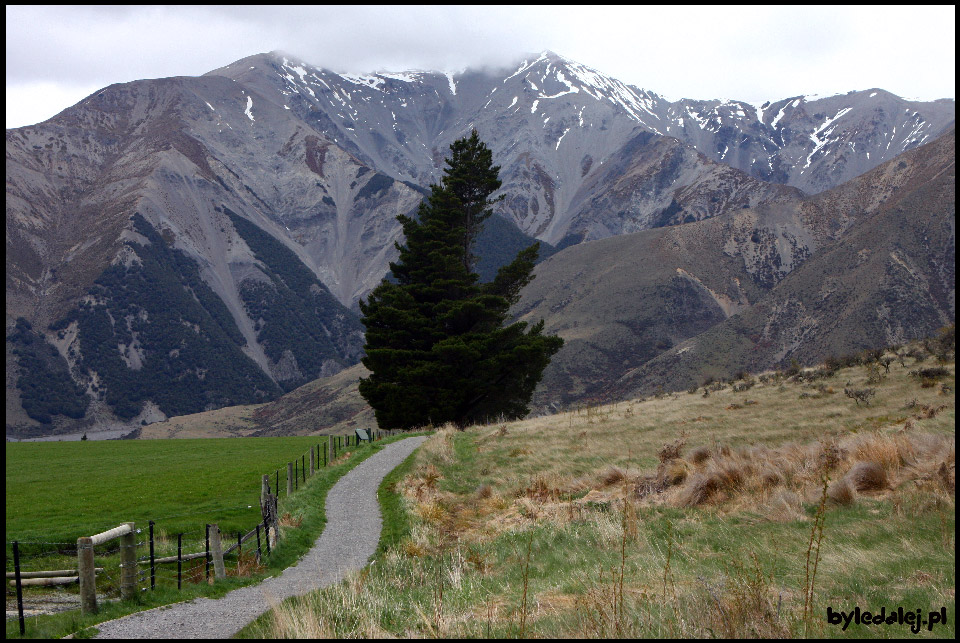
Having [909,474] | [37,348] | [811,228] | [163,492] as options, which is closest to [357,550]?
[909,474]

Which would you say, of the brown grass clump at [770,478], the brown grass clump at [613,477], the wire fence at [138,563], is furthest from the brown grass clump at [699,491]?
the wire fence at [138,563]

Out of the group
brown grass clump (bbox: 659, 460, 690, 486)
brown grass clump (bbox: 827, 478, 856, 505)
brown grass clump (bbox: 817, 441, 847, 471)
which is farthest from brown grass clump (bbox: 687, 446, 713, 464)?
brown grass clump (bbox: 827, 478, 856, 505)

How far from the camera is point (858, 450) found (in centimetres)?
1324

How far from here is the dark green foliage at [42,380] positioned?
465 feet

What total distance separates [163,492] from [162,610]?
59.7ft

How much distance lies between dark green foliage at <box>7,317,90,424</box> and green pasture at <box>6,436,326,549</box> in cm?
11012

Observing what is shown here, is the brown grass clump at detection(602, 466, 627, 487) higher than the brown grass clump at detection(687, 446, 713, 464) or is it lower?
lower

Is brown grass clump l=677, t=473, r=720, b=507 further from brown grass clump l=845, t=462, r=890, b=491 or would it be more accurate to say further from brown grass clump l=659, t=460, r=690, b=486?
brown grass clump l=845, t=462, r=890, b=491

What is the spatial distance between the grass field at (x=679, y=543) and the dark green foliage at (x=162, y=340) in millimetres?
156117

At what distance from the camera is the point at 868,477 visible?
11.8m

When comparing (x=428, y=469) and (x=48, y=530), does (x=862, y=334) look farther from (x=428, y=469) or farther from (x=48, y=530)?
(x=48, y=530)

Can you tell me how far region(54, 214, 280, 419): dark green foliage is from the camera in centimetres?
15938

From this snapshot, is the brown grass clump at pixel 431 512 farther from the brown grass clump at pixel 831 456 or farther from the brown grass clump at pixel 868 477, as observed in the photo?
the brown grass clump at pixel 868 477

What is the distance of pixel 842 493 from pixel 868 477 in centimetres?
95
